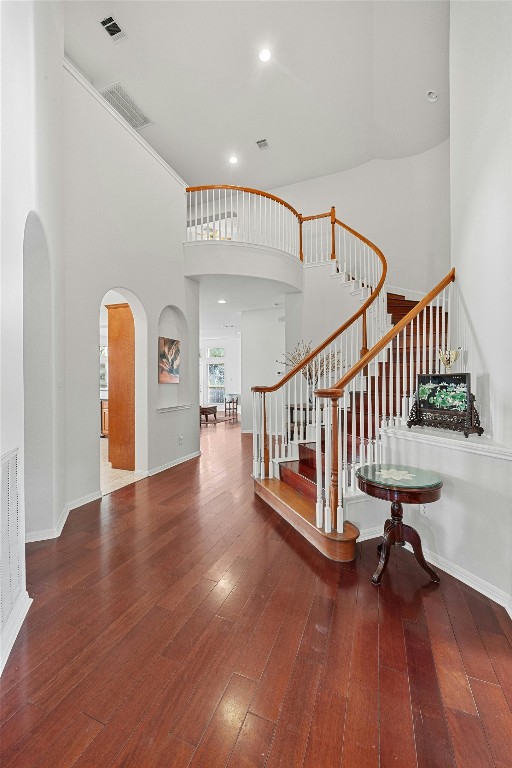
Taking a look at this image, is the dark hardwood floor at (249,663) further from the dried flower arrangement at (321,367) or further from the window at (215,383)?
the window at (215,383)

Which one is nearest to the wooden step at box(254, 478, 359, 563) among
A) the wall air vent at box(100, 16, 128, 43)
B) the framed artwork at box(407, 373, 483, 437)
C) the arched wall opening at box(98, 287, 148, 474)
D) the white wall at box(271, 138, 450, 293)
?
the framed artwork at box(407, 373, 483, 437)

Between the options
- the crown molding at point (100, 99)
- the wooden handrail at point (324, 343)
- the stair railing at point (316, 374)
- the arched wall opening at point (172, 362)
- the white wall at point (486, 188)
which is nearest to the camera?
the white wall at point (486, 188)

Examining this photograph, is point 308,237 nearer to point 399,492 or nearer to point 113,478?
point 113,478

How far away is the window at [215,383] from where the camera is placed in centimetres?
1526

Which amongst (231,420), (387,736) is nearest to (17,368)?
(387,736)

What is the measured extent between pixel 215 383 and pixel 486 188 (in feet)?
43.6

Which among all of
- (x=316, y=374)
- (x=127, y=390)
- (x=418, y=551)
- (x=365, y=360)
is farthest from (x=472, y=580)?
(x=127, y=390)

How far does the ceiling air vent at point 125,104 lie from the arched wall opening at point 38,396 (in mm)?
4375

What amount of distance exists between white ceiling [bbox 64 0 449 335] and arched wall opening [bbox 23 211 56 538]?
357cm

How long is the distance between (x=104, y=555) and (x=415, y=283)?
23.2 feet

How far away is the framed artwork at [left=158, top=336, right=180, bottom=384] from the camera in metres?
5.27

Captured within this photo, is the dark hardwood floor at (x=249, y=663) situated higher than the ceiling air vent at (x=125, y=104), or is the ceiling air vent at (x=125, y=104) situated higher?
the ceiling air vent at (x=125, y=104)

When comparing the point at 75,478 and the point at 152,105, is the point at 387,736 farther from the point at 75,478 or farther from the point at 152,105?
the point at 152,105

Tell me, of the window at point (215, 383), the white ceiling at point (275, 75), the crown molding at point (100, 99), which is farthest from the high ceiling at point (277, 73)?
the window at point (215, 383)
